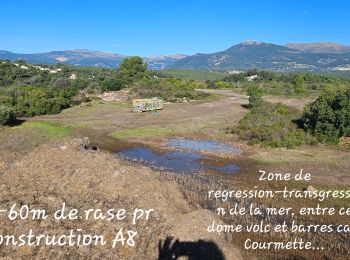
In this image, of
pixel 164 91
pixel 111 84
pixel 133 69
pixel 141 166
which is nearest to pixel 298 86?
pixel 164 91

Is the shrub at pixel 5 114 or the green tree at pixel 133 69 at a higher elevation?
the green tree at pixel 133 69

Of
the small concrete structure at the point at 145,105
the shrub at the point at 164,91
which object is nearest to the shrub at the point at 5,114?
the small concrete structure at the point at 145,105

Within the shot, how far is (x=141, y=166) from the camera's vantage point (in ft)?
83.3

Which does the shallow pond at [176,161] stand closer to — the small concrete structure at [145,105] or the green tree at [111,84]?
the small concrete structure at [145,105]

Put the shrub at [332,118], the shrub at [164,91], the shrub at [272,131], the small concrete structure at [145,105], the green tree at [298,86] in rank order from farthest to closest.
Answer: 1. the green tree at [298,86]
2. the shrub at [164,91]
3. the small concrete structure at [145,105]
4. the shrub at [332,118]
5. the shrub at [272,131]

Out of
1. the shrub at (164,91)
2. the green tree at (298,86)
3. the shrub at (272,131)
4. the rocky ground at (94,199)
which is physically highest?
the rocky ground at (94,199)

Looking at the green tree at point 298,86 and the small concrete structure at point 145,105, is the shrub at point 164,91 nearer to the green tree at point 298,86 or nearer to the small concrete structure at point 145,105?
the small concrete structure at point 145,105

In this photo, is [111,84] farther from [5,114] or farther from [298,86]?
[298,86]

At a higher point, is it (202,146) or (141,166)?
(141,166)

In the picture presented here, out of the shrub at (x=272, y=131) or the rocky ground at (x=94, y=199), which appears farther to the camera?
the shrub at (x=272, y=131)

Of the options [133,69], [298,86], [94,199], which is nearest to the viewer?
[94,199]

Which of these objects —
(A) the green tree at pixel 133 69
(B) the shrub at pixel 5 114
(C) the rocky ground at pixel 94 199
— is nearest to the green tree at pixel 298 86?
(A) the green tree at pixel 133 69

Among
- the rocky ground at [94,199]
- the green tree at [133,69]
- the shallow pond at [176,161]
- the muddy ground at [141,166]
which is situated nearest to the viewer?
the rocky ground at [94,199]

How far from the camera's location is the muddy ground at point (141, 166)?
16.4 m
